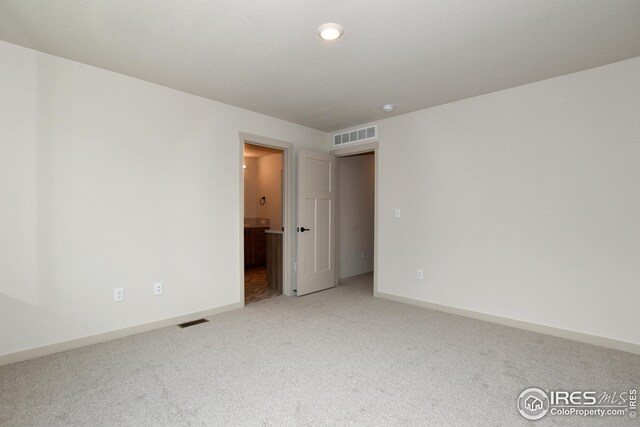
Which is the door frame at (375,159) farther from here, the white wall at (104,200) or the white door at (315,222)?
the white wall at (104,200)

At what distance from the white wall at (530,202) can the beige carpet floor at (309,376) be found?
0.44m

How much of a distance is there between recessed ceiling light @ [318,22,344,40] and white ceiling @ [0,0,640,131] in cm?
4

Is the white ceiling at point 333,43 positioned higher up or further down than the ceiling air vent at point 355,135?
higher up

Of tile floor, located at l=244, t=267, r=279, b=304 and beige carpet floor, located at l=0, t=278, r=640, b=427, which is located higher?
beige carpet floor, located at l=0, t=278, r=640, b=427

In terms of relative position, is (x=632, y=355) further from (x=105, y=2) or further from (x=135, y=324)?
(x=105, y=2)

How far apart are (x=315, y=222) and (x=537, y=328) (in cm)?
Answer: 283

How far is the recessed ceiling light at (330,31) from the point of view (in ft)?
7.05

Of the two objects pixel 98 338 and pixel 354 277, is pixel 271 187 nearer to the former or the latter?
pixel 354 277

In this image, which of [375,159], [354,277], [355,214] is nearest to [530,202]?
[375,159]

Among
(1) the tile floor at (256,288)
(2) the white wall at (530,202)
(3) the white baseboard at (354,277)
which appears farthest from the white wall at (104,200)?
(2) the white wall at (530,202)

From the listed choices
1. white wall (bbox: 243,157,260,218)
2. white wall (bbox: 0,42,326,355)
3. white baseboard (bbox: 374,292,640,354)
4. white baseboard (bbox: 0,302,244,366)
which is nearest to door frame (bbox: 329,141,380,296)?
white baseboard (bbox: 374,292,640,354)

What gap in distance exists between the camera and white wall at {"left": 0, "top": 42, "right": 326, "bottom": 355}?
247 cm

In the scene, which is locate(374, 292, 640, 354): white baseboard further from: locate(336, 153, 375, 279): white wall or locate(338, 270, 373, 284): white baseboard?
locate(336, 153, 375, 279): white wall

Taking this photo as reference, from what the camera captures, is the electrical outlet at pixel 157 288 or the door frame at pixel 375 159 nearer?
the electrical outlet at pixel 157 288
